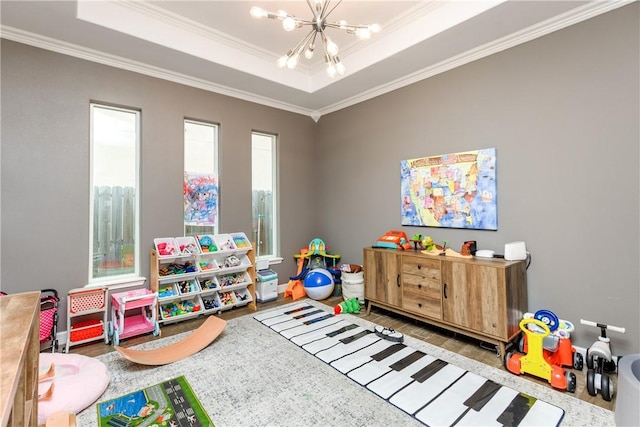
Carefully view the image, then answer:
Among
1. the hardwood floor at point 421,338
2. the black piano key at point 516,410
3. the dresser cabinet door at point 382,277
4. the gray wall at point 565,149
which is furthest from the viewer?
the dresser cabinet door at point 382,277

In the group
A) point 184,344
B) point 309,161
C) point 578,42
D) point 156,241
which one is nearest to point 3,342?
point 184,344

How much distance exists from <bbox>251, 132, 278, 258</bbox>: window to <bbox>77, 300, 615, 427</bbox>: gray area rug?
1890 mm

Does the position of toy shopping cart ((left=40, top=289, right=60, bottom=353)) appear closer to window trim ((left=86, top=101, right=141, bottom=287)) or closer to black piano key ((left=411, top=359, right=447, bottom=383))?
window trim ((left=86, top=101, right=141, bottom=287))

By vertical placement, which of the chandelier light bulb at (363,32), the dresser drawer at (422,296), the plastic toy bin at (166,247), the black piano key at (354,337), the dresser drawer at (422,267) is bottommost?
the black piano key at (354,337)

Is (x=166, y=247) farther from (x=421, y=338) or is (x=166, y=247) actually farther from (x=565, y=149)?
(x=565, y=149)

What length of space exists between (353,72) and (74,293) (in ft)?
12.6

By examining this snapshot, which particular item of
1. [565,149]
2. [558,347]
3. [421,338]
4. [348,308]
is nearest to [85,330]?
[348,308]

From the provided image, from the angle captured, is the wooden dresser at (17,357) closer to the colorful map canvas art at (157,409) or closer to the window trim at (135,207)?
the colorful map canvas art at (157,409)

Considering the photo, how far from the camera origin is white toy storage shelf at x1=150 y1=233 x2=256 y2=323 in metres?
3.42

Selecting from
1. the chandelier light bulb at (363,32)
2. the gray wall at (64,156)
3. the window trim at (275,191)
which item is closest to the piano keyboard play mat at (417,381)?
the window trim at (275,191)

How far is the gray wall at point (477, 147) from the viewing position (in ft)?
7.96

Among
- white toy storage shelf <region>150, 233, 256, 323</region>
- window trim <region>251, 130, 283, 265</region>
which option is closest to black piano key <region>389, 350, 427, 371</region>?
white toy storage shelf <region>150, 233, 256, 323</region>

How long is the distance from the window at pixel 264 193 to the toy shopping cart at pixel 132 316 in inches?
64.9

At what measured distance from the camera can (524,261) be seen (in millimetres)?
2816
